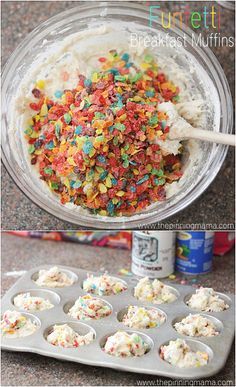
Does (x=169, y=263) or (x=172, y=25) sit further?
(x=169, y=263)

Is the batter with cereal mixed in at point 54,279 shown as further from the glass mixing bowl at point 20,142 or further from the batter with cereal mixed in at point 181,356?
the batter with cereal mixed in at point 181,356

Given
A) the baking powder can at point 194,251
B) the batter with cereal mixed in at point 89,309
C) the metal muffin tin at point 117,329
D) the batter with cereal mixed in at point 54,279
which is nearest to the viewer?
the metal muffin tin at point 117,329

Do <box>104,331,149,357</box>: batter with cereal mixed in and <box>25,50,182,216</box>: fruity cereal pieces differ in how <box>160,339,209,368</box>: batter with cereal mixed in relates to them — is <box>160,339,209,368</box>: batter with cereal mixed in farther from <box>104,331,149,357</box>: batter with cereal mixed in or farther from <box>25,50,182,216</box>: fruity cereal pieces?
<box>25,50,182,216</box>: fruity cereal pieces

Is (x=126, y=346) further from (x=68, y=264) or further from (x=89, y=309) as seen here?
(x=68, y=264)

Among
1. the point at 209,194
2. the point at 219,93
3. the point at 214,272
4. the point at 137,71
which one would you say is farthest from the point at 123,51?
the point at 214,272

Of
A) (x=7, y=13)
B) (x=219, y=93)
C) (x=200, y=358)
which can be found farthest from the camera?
(x=7, y=13)

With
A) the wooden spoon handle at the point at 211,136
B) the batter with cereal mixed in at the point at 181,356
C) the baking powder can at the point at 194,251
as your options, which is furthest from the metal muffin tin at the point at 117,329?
the wooden spoon handle at the point at 211,136

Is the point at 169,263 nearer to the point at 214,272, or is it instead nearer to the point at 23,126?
the point at 214,272

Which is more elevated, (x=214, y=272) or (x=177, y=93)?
(x=177, y=93)
